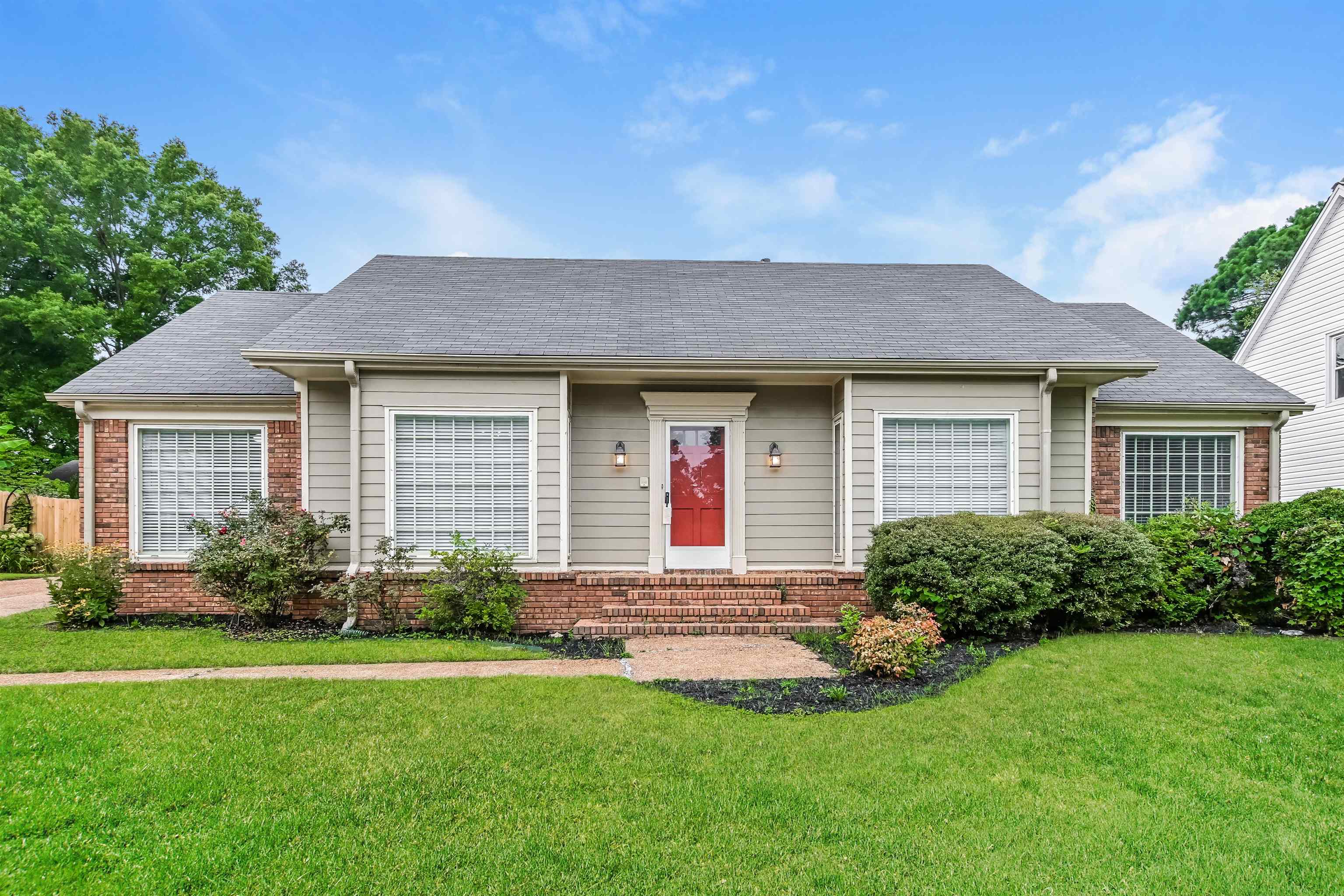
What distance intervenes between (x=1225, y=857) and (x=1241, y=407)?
8558 mm

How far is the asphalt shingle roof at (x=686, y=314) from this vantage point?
7.71 m

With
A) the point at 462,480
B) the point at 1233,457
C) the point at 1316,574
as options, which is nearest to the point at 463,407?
the point at 462,480

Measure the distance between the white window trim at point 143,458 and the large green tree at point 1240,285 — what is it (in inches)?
1346

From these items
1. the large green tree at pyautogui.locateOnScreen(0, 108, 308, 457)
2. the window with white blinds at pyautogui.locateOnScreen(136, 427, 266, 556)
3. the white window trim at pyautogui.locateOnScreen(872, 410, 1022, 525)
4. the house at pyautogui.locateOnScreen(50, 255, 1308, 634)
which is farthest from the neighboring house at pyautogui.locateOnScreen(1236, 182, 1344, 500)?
the large green tree at pyautogui.locateOnScreen(0, 108, 308, 457)

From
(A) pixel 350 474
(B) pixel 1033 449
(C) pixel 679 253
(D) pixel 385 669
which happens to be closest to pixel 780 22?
(C) pixel 679 253

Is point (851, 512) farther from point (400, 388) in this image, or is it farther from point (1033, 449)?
point (400, 388)

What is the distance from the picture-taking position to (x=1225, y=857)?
2.74 metres

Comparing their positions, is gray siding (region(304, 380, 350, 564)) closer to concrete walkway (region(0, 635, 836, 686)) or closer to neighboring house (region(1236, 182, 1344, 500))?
concrete walkway (region(0, 635, 836, 686))

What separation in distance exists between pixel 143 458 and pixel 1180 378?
14.5m

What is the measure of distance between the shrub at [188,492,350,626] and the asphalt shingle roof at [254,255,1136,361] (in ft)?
6.62

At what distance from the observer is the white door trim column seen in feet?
27.1

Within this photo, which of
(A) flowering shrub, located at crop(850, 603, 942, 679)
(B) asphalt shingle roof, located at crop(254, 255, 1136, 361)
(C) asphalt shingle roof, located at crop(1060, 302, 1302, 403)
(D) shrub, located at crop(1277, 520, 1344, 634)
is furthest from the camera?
(C) asphalt shingle roof, located at crop(1060, 302, 1302, 403)

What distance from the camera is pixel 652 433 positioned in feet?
27.3

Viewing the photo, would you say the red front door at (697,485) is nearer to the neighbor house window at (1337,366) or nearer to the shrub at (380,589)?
the shrub at (380,589)
